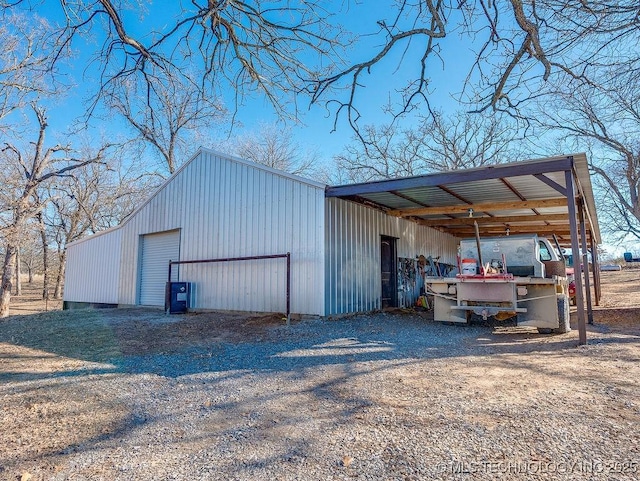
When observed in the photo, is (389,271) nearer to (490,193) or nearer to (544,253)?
(490,193)

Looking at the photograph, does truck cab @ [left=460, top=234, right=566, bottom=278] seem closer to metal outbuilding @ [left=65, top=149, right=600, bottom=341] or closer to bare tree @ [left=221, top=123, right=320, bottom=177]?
metal outbuilding @ [left=65, top=149, right=600, bottom=341]

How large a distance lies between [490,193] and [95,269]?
51.8 feet

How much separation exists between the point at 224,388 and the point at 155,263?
10.9m

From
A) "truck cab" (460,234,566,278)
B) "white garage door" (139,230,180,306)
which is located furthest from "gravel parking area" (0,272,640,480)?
"white garage door" (139,230,180,306)

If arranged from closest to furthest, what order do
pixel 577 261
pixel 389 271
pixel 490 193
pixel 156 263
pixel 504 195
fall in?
1. pixel 577 261
2. pixel 490 193
3. pixel 504 195
4. pixel 389 271
5. pixel 156 263

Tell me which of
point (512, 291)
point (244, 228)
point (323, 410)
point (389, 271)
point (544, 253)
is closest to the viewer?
point (323, 410)

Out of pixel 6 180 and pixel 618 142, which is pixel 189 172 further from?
pixel 618 142

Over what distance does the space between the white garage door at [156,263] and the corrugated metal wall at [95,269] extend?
5.56 feet

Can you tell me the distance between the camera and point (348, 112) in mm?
5414

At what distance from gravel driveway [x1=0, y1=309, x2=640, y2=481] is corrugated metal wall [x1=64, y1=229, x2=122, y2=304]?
361 inches

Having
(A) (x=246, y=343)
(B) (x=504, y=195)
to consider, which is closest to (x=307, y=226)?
(A) (x=246, y=343)

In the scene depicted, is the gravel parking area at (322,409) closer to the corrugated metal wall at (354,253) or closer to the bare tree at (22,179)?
the corrugated metal wall at (354,253)

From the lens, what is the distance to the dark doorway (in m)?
12.0

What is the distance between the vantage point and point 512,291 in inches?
277
